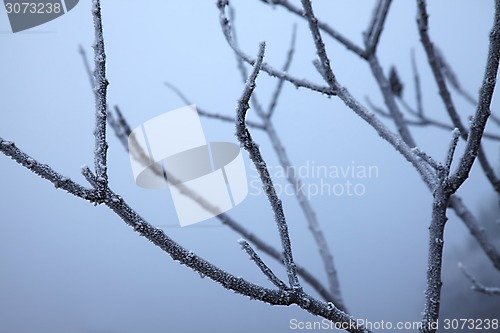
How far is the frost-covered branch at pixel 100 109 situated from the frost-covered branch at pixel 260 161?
0.24 ft

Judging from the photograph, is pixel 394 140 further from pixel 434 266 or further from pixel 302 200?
pixel 302 200

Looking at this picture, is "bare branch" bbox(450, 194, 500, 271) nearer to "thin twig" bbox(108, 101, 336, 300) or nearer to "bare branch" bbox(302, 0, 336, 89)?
"thin twig" bbox(108, 101, 336, 300)

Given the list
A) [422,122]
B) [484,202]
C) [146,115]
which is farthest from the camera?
[484,202]

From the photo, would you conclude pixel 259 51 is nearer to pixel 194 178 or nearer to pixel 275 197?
pixel 275 197

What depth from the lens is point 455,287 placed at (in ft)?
7.39

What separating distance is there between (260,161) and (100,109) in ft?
0.32

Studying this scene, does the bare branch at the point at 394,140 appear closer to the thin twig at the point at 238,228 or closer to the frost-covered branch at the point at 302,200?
the thin twig at the point at 238,228

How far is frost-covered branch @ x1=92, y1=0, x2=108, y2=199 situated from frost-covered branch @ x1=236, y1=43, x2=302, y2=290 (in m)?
0.07

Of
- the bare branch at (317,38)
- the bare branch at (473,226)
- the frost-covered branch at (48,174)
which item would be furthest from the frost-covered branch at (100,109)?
the bare branch at (473,226)

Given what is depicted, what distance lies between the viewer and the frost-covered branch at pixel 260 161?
0.25 meters

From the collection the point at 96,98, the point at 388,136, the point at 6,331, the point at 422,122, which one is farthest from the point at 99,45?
the point at 6,331

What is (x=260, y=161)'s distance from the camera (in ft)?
0.91

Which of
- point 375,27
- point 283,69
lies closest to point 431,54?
point 375,27

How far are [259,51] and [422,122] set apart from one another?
2.09ft
